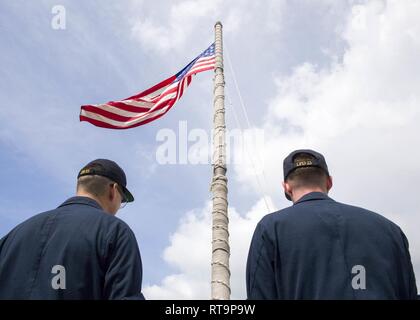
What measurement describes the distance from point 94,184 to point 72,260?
2.90 feet

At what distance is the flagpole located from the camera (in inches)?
366

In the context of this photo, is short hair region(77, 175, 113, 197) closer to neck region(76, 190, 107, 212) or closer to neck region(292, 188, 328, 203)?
neck region(76, 190, 107, 212)

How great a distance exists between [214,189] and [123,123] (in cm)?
401

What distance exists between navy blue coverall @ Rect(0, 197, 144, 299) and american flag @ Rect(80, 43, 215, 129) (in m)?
9.75

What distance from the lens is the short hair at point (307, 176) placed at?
4004 mm

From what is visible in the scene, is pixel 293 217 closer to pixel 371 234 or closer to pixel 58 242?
pixel 371 234

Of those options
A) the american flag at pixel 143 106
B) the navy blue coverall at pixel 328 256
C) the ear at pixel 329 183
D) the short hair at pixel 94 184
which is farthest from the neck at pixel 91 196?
the american flag at pixel 143 106

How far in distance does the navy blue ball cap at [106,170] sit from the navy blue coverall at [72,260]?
0.51 meters

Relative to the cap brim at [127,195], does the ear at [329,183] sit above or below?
Result: below

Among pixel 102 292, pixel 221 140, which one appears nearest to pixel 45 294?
pixel 102 292

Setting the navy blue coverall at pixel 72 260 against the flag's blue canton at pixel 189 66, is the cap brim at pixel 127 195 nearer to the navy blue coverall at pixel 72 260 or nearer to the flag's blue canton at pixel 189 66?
the navy blue coverall at pixel 72 260

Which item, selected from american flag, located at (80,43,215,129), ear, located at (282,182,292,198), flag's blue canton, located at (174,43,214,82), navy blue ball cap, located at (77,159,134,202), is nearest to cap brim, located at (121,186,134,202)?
navy blue ball cap, located at (77,159,134,202)
